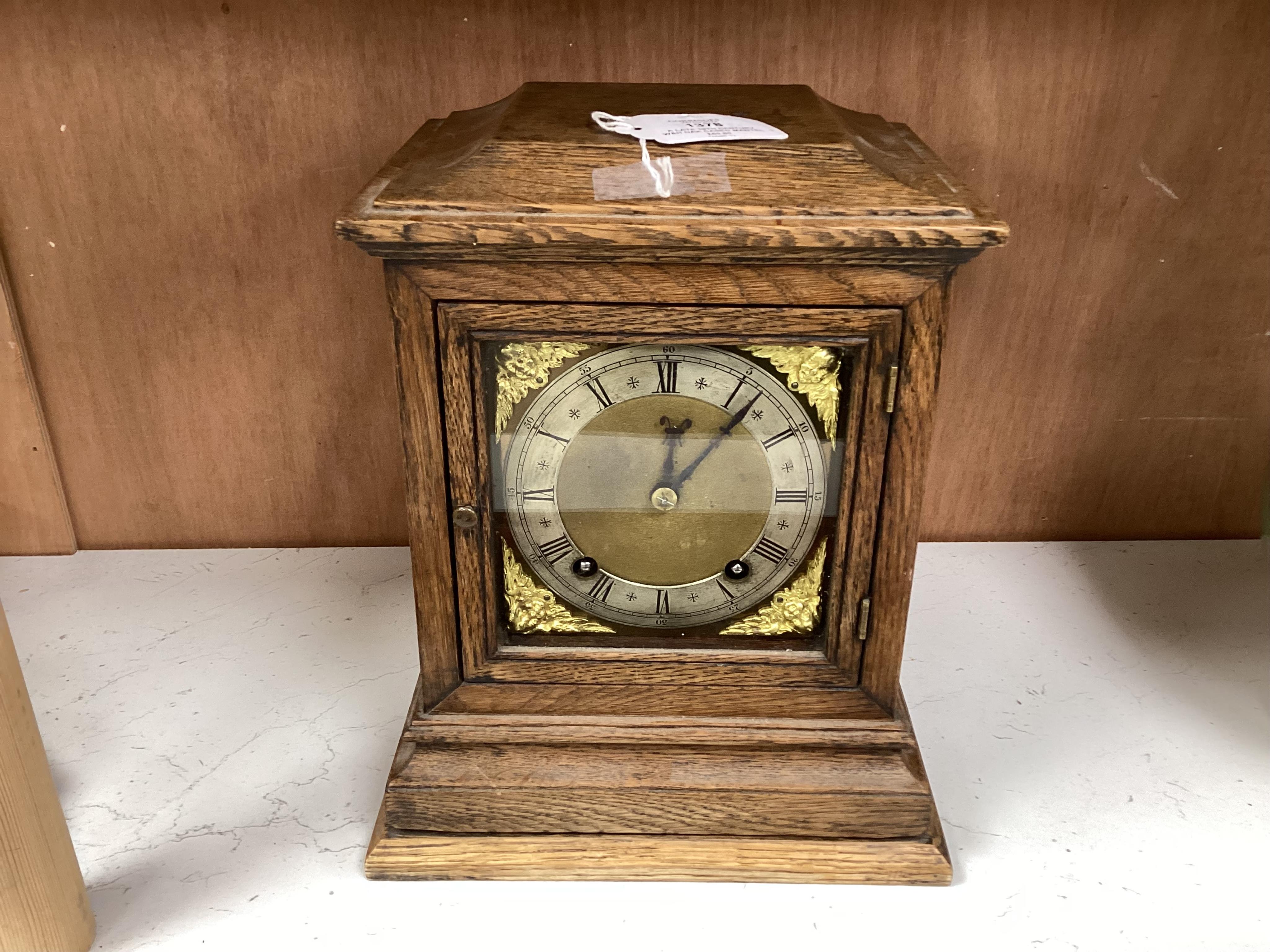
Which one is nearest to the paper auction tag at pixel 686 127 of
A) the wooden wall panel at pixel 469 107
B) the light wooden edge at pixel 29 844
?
the wooden wall panel at pixel 469 107

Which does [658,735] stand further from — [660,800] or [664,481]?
[664,481]

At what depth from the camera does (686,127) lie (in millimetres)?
1009

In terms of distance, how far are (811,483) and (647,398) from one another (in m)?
0.18

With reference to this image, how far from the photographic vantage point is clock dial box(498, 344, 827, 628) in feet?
3.24

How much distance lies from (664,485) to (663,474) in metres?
0.01

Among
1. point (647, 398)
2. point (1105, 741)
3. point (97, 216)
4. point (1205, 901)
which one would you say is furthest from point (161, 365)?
point (1205, 901)

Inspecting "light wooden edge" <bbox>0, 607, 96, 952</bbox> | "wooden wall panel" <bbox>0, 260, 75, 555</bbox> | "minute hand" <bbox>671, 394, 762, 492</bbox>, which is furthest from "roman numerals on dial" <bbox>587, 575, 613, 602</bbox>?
"wooden wall panel" <bbox>0, 260, 75, 555</bbox>

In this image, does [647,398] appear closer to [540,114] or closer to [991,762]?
[540,114]

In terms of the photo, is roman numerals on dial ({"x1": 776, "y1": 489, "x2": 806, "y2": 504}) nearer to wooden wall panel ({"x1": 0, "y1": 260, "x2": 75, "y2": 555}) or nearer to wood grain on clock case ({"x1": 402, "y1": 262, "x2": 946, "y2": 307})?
wood grain on clock case ({"x1": 402, "y1": 262, "x2": 946, "y2": 307})

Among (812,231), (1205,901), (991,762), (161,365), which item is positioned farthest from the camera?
(161,365)

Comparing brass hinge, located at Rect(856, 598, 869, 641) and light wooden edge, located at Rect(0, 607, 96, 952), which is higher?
brass hinge, located at Rect(856, 598, 869, 641)

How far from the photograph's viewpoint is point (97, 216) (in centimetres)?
144

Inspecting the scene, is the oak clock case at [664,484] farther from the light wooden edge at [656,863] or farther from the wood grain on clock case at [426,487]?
the light wooden edge at [656,863]

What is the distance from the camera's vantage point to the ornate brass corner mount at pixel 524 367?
97 centimetres
